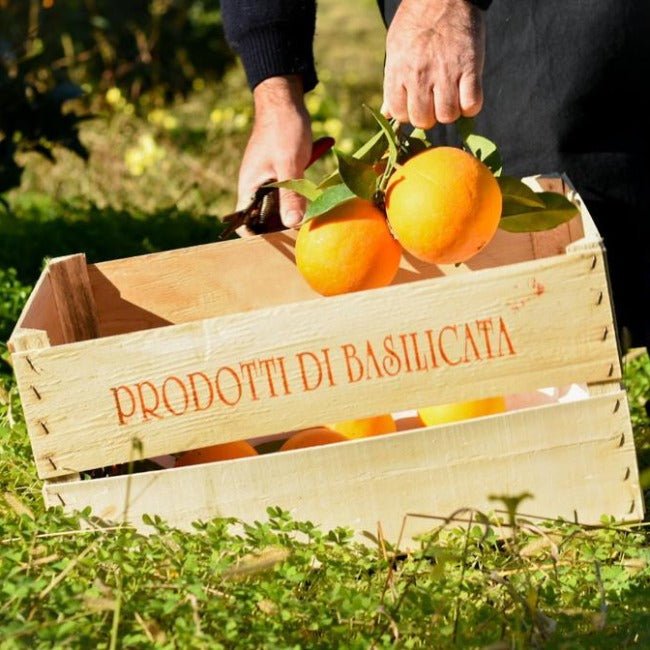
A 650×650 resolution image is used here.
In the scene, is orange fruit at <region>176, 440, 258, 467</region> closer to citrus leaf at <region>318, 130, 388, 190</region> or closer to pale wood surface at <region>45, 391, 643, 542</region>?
pale wood surface at <region>45, 391, 643, 542</region>

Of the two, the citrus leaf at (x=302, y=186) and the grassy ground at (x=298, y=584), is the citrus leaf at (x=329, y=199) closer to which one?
the citrus leaf at (x=302, y=186)

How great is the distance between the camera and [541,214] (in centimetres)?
196

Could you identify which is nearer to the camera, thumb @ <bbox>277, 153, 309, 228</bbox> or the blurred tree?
thumb @ <bbox>277, 153, 309, 228</bbox>

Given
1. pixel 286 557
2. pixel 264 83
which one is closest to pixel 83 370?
pixel 286 557

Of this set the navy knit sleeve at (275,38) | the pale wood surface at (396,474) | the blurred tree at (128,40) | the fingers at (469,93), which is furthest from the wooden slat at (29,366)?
the blurred tree at (128,40)

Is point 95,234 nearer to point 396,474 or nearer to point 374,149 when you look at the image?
point 374,149

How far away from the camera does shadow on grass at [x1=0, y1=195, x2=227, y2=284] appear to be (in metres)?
2.98

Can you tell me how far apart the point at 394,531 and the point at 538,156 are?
0.98 metres

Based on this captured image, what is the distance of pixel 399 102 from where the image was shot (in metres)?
1.89

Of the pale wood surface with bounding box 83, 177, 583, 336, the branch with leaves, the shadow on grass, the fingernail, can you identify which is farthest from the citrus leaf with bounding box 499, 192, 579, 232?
the shadow on grass

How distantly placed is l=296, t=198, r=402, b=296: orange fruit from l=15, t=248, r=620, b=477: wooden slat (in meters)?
0.15

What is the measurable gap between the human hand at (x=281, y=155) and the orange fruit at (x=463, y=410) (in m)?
0.47

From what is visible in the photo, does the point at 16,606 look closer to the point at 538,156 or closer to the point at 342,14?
the point at 538,156

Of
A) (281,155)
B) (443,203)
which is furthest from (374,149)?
(281,155)
